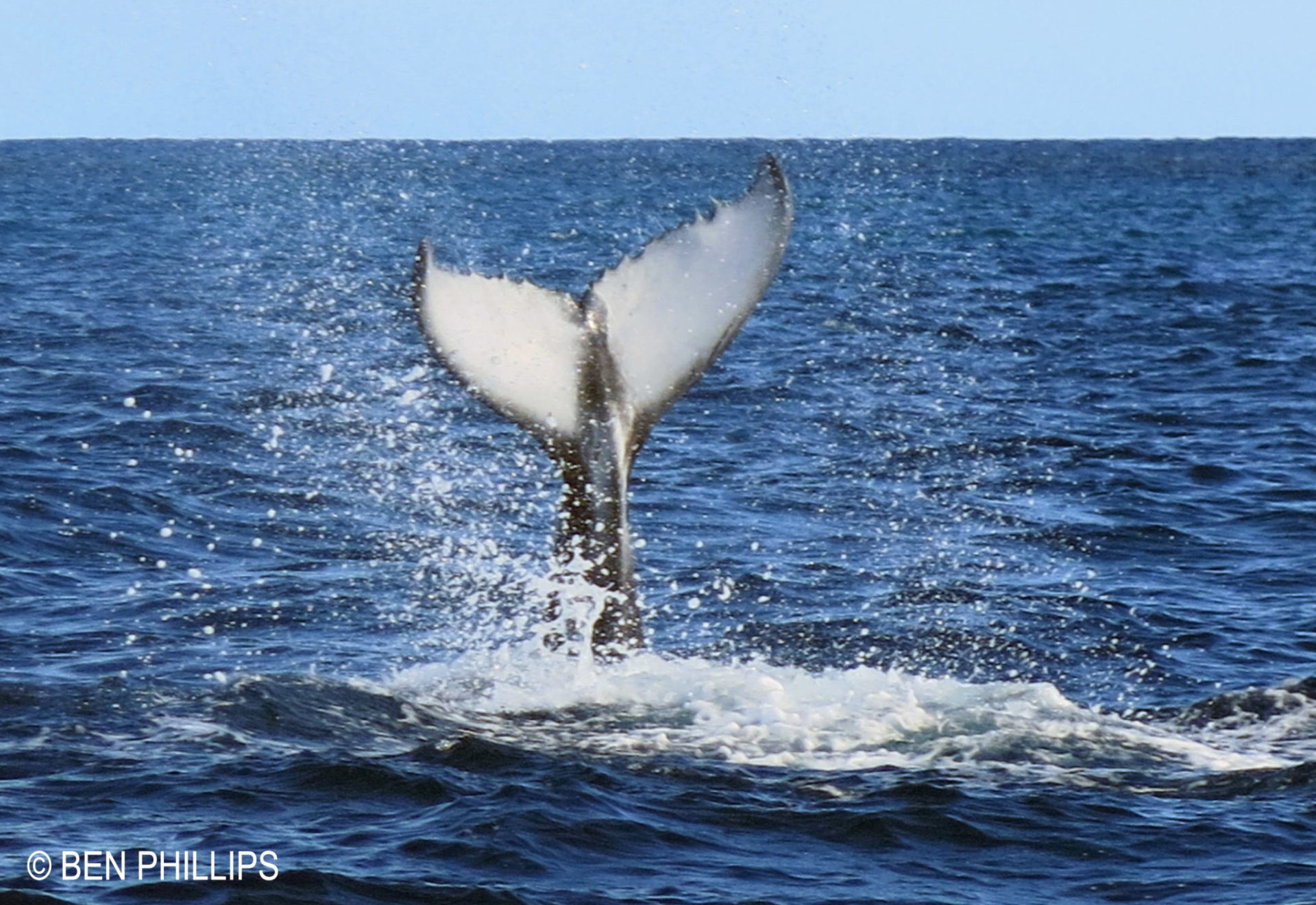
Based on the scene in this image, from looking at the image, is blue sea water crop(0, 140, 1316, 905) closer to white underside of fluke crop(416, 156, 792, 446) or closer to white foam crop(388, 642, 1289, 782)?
white foam crop(388, 642, 1289, 782)

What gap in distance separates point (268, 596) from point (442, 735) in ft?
10.4

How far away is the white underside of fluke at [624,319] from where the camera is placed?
A: 789 centimetres

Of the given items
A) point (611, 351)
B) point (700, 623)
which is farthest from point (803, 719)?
point (700, 623)

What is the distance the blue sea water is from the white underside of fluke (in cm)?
131

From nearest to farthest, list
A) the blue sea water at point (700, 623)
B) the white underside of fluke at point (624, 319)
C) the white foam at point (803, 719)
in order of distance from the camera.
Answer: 1. the blue sea water at point (700, 623)
2. the white underside of fluke at point (624, 319)
3. the white foam at point (803, 719)

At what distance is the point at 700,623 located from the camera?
1101 centimetres

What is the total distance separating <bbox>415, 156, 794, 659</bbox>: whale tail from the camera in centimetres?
797

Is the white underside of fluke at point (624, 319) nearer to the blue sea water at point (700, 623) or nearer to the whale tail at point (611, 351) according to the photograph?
the whale tail at point (611, 351)

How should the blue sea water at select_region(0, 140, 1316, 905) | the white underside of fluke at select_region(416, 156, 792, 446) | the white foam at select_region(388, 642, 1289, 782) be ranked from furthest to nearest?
the white foam at select_region(388, 642, 1289, 782), the white underside of fluke at select_region(416, 156, 792, 446), the blue sea water at select_region(0, 140, 1316, 905)

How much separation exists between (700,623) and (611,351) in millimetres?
3058

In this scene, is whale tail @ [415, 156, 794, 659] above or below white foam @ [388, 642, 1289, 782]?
above

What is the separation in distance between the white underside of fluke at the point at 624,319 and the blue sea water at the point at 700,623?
1306 mm

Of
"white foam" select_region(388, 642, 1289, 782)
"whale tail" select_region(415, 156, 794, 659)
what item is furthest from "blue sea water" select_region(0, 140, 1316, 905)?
"whale tail" select_region(415, 156, 794, 659)

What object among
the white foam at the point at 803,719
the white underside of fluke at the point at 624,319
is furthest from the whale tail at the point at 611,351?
the white foam at the point at 803,719
